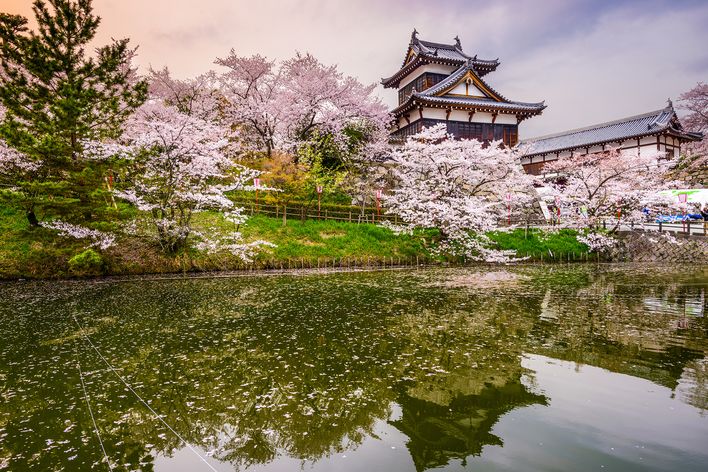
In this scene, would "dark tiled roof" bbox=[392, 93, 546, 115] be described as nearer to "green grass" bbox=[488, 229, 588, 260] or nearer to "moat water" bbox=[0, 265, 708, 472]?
"green grass" bbox=[488, 229, 588, 260]

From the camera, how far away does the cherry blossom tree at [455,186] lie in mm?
24469

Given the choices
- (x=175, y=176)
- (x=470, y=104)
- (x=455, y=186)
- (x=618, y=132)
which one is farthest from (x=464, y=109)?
(x=175, y=176)

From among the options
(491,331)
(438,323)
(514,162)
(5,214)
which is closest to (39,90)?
(5,214)

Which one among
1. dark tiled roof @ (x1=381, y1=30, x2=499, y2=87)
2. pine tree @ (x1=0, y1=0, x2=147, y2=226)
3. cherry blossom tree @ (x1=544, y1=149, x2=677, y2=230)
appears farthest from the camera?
dark tiled roof @ (x1=381, y1=30, x2=499, y2=87)

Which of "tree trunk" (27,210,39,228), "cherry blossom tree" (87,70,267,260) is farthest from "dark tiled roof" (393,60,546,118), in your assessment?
"tree trunk" (27,210,39,228)

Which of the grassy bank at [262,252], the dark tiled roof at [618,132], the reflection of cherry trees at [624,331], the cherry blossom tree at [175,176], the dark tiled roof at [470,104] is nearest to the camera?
the reflection of cherry trees at [624,331]

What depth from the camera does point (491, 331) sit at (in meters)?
9.37

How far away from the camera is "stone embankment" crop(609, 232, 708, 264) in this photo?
2766 cm

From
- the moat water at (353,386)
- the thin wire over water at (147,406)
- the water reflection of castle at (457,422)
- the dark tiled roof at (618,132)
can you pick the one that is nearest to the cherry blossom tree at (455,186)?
the dark tiled roof at (618,132)

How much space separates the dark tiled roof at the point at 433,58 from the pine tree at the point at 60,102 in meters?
30.5

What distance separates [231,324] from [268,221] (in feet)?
50.8

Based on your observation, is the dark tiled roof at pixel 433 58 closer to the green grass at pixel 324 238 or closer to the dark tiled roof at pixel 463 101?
the dark tiled roof at pixel 463 101

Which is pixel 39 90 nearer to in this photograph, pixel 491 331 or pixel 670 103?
pixel 491 331

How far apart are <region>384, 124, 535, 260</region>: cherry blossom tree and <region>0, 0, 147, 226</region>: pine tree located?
16341mm
